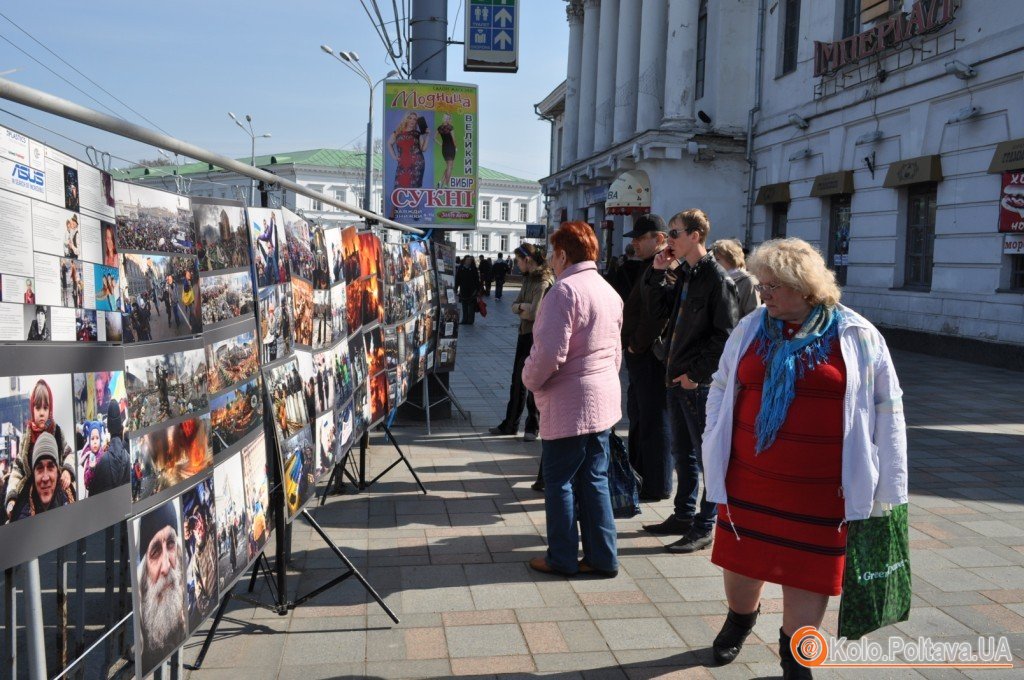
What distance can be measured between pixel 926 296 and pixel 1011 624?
12693 millimetres

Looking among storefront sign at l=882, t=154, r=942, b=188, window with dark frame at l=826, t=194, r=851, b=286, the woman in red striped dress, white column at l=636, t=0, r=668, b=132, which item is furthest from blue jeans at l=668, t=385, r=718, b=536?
white column at l=636, t=0, r=668, b=132

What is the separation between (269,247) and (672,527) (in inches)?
122

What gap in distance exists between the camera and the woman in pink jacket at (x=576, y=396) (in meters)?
4.22

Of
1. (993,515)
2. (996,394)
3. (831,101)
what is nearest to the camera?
(993,515)

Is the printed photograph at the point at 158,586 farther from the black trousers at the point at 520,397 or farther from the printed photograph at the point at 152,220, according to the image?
the black trousers at the point at 520,397

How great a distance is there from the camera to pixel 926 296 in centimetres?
1534

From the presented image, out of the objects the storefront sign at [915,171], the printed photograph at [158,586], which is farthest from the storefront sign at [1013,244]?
the printed photograph at [158,586]

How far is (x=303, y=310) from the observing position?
3.42 m

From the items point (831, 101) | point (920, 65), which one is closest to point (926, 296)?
point (920, 65)

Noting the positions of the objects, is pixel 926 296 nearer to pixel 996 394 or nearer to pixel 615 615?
pixel 996 394

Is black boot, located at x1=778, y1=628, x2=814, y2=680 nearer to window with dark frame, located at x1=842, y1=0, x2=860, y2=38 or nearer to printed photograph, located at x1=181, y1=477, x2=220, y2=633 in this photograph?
printed photograph, located at x1=181, y1=477, x2=220, y2=633

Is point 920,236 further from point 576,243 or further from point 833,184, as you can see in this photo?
point 576,243

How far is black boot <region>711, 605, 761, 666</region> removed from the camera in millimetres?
3445

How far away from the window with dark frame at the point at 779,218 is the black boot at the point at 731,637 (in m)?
19.3
